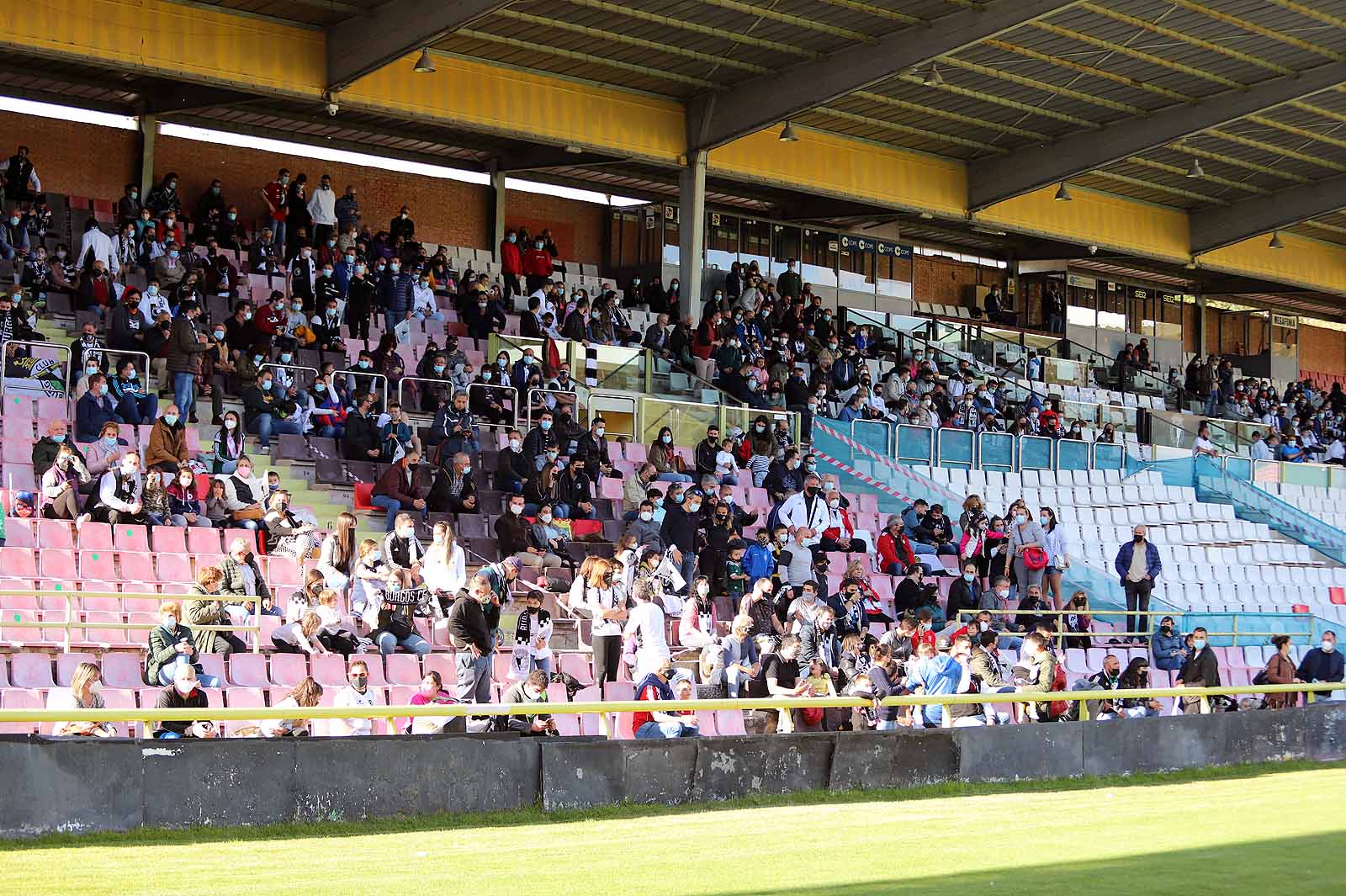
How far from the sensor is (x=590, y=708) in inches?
433

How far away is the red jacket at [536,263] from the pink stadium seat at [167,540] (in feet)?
43.4

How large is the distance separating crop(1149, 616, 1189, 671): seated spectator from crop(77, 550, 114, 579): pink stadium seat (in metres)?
11.1

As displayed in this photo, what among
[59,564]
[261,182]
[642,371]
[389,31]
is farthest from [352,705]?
[261,182]

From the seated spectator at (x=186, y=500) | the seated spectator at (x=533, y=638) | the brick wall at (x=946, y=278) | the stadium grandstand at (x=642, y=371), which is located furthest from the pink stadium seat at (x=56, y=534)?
the brick wall at (x=946, y=278)

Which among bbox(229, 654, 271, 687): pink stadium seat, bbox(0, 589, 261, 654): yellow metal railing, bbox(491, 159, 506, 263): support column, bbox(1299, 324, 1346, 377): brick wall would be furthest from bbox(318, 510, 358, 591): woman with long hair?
bbox(1299, 324, 1346, 377): brick wall

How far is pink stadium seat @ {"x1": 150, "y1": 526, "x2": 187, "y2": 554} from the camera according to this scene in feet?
52.0

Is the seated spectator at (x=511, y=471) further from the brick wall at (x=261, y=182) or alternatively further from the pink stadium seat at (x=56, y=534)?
the brick wall at (x=261, y=182)

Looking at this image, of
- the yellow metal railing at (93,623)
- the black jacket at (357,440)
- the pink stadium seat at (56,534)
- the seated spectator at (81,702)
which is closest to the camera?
the seated spectator at (81,702)

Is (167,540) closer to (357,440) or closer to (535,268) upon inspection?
(357,440)

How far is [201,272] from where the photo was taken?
72.5 ft

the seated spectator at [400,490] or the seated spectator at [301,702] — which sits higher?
the seated spectator at [400,490]

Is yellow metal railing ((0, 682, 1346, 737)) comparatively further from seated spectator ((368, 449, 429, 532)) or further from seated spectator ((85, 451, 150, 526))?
seated spectator ((368, 449, 429, 532))

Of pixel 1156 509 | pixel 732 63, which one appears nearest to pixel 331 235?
pixel 732 63

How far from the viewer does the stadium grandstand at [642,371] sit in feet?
48.1
